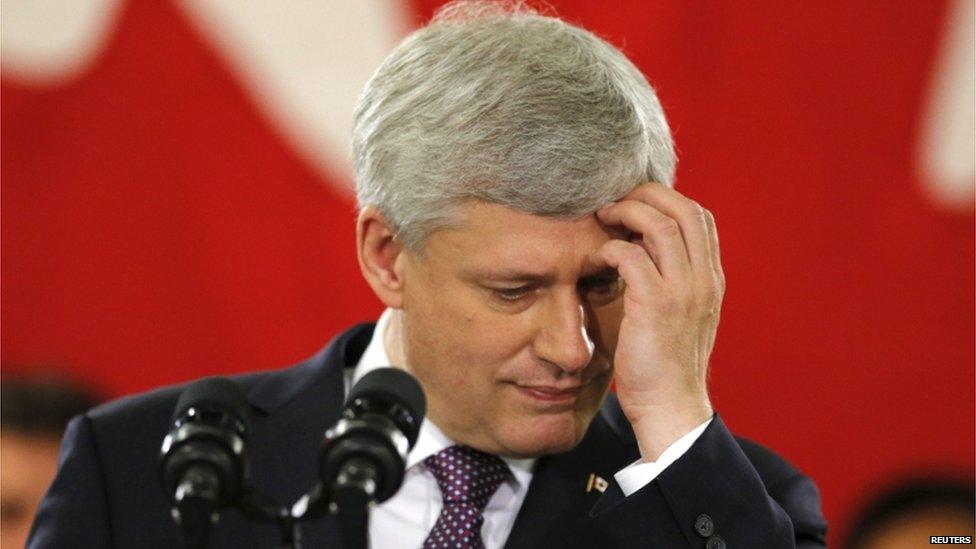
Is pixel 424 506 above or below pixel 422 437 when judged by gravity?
below

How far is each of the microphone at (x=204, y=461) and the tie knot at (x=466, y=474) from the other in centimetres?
74

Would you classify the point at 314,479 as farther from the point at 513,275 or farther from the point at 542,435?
the point at 513,275

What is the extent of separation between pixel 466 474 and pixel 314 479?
0.83 feet

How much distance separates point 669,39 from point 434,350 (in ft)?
4.88

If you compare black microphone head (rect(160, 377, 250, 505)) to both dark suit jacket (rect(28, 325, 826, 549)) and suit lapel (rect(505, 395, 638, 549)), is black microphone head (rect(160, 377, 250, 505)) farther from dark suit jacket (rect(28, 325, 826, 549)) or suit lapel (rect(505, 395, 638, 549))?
suit lapel (rect(505, 395, 638, 549))

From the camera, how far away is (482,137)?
1857 mm

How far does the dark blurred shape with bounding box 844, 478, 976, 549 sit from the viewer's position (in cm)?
309

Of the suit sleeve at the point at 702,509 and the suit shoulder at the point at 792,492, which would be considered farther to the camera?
the suit shoulder at the point at 792,492

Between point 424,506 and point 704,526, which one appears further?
point 424,506

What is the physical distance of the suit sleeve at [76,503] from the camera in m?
2.00

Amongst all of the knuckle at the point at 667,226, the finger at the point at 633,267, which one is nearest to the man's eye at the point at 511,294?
the finger at the point at 633,267

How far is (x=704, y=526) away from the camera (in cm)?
179

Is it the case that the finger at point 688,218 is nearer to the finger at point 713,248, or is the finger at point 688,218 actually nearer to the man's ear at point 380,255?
the finger at point 713,248

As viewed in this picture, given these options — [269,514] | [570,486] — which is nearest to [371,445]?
[269,514]
